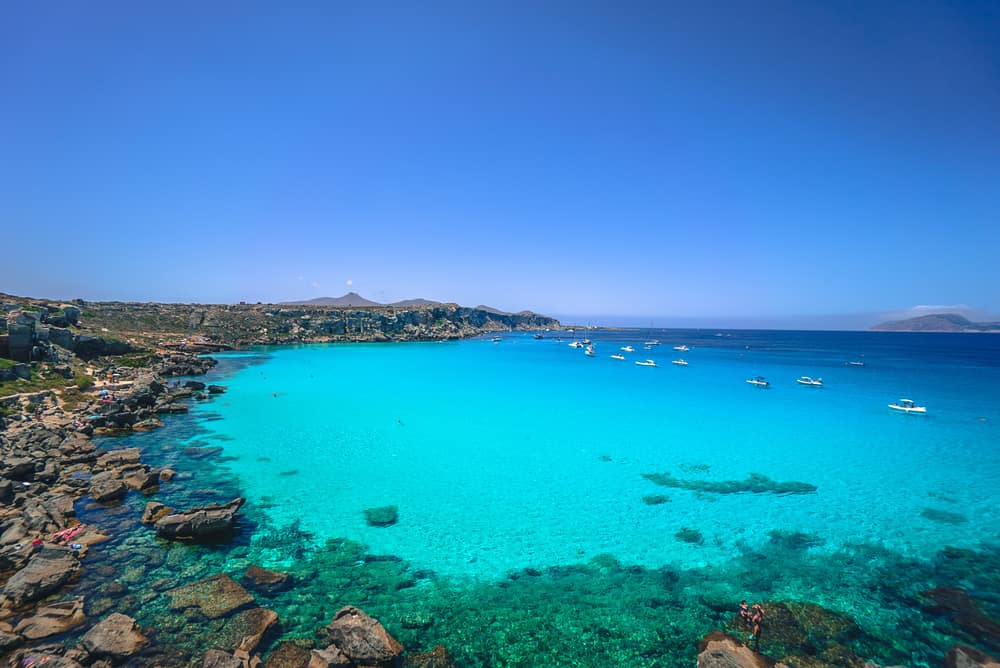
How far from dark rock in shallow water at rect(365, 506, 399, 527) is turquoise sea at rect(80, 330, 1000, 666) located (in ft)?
1.13

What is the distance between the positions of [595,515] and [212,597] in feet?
52.1

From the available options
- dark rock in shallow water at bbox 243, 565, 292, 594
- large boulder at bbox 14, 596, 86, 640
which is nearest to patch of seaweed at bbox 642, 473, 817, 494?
dark rock in shallow water at bbox 243, 565, 292, 594

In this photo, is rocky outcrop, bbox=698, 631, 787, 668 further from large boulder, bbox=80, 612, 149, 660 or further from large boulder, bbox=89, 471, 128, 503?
large boulder, bbox=89, 471, 128, 503

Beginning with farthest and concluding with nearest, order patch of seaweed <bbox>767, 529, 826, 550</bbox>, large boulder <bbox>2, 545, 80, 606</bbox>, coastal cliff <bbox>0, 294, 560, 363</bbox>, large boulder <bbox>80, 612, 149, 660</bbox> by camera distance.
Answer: coastal cliff <bbox>0, 294, 560, 363</bbox> → patch of seaweed <bbox>767, 529, 826, 550</bbox> → large boulder <bbox>2, 545, 80, 606</bbox> → large boulder <bbox>80, 612, 149, 660</bbox>

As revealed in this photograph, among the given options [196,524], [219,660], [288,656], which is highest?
[219,660]

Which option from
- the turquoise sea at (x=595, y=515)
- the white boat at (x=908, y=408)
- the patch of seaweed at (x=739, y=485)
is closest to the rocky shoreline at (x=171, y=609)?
the turquoise sea at (x=595, y=515)

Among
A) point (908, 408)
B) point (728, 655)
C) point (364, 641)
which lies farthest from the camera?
point (908, 408)

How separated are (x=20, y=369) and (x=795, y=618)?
53.5 m

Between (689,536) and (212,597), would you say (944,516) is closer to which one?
(689,536)

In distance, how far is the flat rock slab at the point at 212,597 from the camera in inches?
470

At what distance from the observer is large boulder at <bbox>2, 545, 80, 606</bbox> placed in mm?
11852

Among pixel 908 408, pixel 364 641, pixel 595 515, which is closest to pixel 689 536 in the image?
pixel 595 515

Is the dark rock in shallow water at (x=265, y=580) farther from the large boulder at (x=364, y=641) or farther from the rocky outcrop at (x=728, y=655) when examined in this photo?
the rocky outcrop at (x=728, y=655)

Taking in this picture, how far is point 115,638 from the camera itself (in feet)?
33.7
